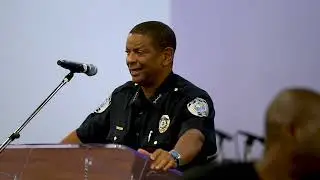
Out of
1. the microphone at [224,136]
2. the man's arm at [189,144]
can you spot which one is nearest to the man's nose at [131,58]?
the man's arm at [189,144]

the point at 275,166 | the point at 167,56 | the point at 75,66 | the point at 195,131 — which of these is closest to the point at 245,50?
the point at 167,56

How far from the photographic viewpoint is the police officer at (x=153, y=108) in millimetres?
1916

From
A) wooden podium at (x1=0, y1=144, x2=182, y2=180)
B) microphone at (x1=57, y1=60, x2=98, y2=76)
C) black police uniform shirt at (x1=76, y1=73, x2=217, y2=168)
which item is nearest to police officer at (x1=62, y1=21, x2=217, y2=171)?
black police uniform shirt at (x1=76, y1=73, x2=217, y2=168)

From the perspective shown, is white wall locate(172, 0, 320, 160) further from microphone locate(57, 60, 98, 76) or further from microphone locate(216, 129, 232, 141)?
microphone locate(57, 60, 98, 76)

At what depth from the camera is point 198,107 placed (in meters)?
1.94

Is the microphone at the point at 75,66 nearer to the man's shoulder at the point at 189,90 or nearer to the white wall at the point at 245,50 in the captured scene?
the man's shoulder at the point at 189,90

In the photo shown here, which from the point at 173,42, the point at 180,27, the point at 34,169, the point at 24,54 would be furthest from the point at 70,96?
the point at 34,169

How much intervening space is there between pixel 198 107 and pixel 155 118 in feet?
0.57

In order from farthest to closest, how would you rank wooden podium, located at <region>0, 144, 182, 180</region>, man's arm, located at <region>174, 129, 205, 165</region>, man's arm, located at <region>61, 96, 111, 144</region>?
man's arm, located at <region>61, 96, 111, 144</region> < man's arm, located at <region>174, 129, 205, 165</region> < wooden podium, located at <region>0, 144, 182, 180</region>

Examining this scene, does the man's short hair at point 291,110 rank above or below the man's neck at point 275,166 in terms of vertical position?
above

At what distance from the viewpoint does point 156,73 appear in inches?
81.7

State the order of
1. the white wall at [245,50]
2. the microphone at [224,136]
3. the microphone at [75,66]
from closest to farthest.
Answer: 1. the microphone at [75,66]
2. the white wall at [245,50]
3. the microphone at [224,136]

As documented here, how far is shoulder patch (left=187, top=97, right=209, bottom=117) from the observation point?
1.92 meters

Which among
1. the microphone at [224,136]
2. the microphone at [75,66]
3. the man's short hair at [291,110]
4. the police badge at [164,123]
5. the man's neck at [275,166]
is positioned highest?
the man's short hair at [291,110]
